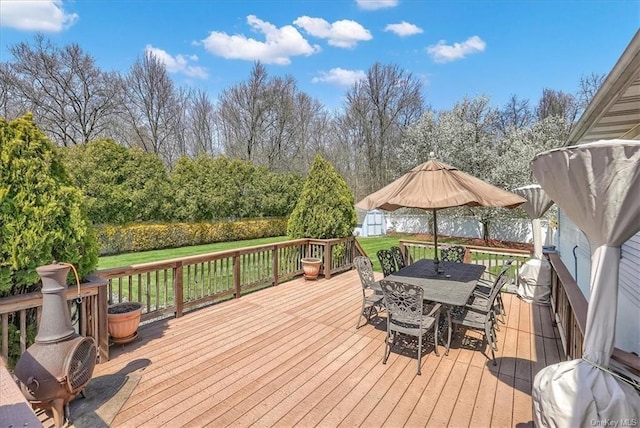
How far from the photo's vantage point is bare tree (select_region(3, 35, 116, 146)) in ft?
53.9

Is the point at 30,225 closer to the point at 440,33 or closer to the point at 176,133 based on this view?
the point at 440,33

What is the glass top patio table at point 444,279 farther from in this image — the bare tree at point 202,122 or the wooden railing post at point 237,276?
the bare tree at point 202,122

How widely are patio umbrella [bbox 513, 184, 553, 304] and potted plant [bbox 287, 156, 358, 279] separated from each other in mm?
3399

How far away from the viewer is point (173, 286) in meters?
4.80

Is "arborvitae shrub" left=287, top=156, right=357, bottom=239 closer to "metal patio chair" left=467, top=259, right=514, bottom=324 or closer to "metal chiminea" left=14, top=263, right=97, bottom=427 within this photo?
"metal patio chair" left=467, top=259, right=514, bottom=324

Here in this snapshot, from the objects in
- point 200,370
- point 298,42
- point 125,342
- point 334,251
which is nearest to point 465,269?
point 334,251

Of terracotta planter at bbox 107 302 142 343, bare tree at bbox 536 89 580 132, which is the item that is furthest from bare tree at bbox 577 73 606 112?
terracotta planter at bbox 107 302 142 343

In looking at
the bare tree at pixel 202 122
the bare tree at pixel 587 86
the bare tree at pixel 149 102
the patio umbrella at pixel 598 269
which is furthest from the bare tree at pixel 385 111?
the patio umbrella at pixel 598 269

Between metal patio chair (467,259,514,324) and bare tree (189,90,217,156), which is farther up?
bare tree (189,90,217,156)

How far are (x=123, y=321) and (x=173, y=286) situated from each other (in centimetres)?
110

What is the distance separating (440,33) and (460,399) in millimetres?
18580

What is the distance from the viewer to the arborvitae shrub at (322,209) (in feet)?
24.3

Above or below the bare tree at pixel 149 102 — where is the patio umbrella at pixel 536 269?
below

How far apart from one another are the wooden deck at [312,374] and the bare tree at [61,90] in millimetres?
18229
